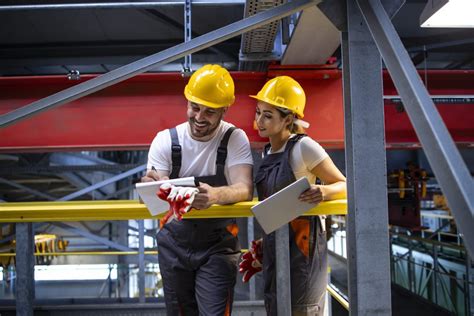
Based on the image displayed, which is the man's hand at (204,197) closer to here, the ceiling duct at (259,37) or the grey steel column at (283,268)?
the grey steel column at (283,268)

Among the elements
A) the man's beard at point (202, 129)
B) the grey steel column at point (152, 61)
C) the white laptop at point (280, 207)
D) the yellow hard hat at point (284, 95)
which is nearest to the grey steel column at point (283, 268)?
the white laptop at point (280, 207)

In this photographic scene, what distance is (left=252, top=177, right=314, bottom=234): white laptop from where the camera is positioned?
1.99 metres

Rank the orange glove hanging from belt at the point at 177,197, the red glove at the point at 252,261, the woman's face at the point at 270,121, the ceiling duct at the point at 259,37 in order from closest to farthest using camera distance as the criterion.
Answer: the orange glove hanging from belt at the point at 177,197 → the woman's face at the point at 270,121 → the red glove at the point at 252,261 → the ceiling duct at the point at 259,37

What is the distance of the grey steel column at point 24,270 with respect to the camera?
2668 mm

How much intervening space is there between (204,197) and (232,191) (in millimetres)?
237

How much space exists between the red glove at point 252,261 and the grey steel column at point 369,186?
1.11 m

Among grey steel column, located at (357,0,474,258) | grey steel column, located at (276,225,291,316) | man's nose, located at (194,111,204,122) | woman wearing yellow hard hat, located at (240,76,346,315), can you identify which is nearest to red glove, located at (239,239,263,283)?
woman wearing yellow hard hat, located at (240,76,346,315)

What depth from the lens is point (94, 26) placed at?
635cm

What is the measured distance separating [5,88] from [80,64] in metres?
3.41

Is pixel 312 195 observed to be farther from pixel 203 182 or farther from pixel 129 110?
pixel 129 110

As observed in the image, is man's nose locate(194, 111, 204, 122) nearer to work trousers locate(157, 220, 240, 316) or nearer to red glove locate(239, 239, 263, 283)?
work trousers locate(157, 220, 240, 316)

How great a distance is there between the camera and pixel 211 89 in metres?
2.61

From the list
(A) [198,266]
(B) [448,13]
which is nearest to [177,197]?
(A) [198,266]

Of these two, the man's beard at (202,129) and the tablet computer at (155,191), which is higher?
the man's beard at (202,129)
